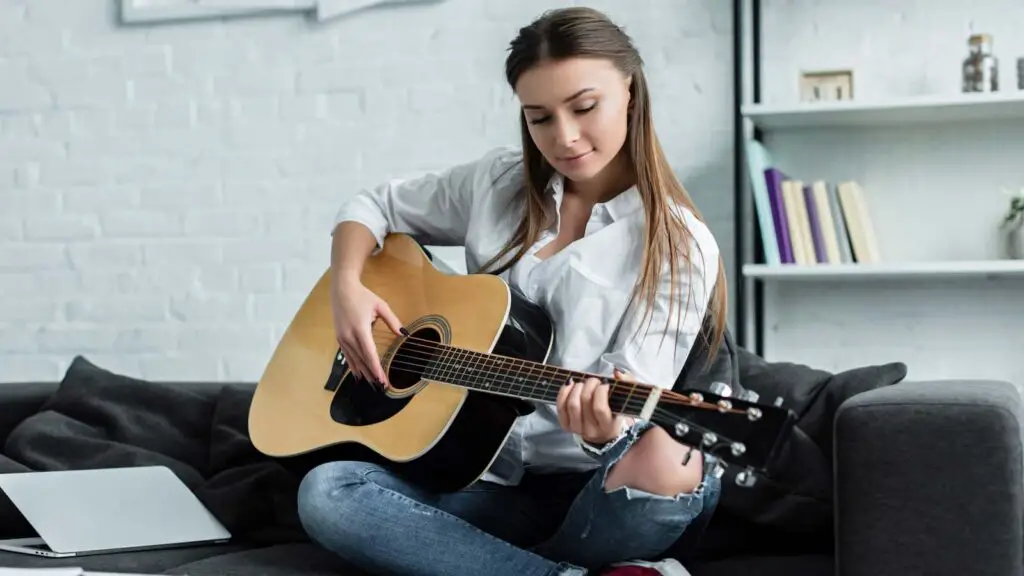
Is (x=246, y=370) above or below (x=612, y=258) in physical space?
below

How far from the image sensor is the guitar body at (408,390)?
4.98 feet

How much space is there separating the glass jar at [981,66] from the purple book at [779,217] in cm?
42

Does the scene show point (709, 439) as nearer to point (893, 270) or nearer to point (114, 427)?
point (893, 270)

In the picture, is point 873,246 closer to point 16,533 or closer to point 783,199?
point 783,199

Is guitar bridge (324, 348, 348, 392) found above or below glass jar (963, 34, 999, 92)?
below

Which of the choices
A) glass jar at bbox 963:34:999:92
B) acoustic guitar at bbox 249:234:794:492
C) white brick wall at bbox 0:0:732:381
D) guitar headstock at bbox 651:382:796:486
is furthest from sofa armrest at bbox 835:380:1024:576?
white brick wall at bbox 0:0:732:381

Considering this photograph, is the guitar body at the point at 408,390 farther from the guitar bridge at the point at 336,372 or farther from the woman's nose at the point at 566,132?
the woman's nose at the point at 566,132

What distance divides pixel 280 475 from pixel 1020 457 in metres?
1.14

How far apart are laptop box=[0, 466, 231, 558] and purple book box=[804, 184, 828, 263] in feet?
4.05

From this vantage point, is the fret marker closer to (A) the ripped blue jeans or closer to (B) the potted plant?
(A) the ripped blue jeans

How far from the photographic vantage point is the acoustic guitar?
1468mm

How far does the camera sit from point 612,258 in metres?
1.66

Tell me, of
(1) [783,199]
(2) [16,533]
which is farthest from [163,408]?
(1) [783,199]

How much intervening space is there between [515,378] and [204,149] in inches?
64.3
